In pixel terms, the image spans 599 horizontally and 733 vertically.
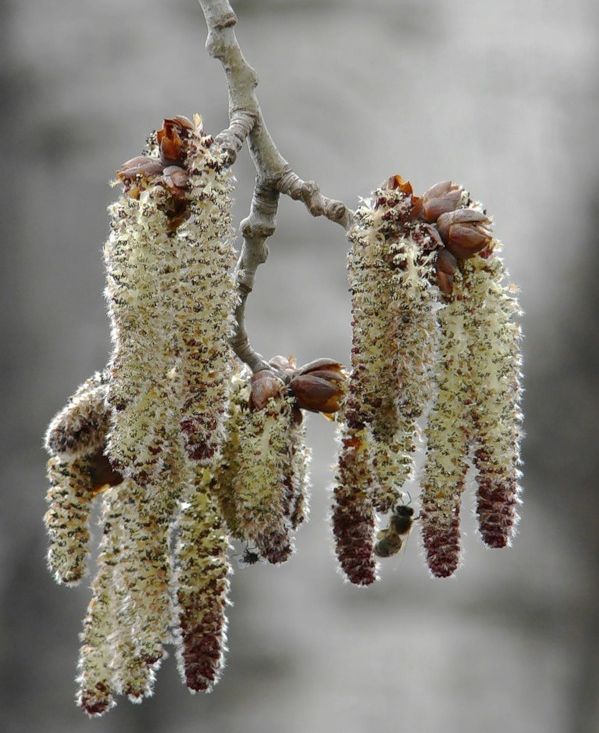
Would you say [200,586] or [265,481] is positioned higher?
[265,481]

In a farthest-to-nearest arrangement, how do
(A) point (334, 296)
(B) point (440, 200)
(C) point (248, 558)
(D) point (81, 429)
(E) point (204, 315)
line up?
(A) point (334, 296) → (C) point (248, 558) → (D) point (81, 429) → (B) point (440, 200) → (E) point (204, 315)

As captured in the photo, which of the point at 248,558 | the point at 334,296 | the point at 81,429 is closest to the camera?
the point at 81,429

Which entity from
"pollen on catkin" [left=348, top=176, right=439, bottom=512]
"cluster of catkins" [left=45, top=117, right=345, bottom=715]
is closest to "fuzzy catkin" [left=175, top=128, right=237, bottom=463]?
"cluster of catkins" [left=45, top=117, right=345, bottom=715]

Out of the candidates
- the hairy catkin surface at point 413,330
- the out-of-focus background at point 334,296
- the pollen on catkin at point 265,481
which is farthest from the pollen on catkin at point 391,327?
the out-of-focus background at point 334,296

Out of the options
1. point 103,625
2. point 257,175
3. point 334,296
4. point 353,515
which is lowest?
point 103,625

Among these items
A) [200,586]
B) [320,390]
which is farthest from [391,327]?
[200,586]

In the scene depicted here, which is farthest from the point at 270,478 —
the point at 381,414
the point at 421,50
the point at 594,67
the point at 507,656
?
the point at 594,67

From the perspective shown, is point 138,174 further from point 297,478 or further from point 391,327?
point 297,478
